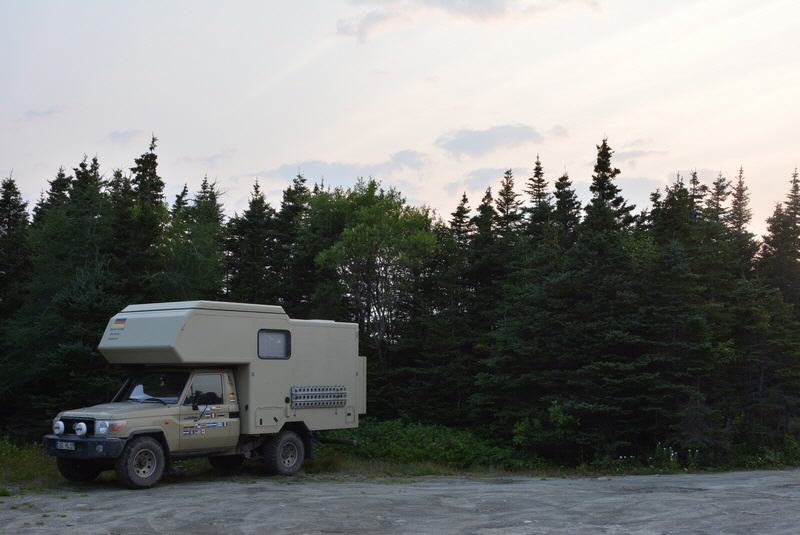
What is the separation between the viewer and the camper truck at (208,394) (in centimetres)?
1520

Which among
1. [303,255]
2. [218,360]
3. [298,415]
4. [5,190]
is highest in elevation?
[5,190]

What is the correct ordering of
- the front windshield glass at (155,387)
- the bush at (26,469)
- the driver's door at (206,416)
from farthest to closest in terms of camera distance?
1. the front windshield glass at (155,387)
2. the driver's door at (206,416)
3. the bush at (26,469)

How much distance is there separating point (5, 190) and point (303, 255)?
762 inches

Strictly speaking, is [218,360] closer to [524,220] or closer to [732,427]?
[732,427]

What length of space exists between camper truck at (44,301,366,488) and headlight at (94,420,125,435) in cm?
2

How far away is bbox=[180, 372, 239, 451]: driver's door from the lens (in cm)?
Result: 1614

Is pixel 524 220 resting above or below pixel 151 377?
above

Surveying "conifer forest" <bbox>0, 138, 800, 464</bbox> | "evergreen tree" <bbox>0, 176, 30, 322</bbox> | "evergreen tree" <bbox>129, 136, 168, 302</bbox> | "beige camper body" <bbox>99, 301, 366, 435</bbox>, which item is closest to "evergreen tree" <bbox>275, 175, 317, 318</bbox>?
"conifer forest" <bbox>0, 138, 800, 464</bbox>

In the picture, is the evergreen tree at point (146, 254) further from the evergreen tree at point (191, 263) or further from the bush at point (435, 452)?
the bush at point (435, 452)

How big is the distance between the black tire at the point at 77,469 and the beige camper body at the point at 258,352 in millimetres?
2118

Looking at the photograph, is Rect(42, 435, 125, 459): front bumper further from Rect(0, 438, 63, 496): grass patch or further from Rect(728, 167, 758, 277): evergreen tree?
Rect(728, 167, 758, 277): evergreen tree

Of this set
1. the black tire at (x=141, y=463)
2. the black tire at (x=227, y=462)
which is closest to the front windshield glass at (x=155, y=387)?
the black tire at (x=141, y=463)

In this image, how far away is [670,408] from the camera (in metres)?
26.9

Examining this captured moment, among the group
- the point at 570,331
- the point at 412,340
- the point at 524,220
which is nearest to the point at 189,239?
the point at 412,340
